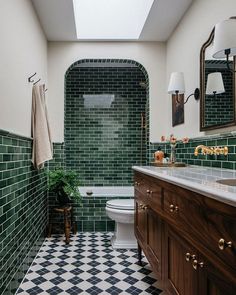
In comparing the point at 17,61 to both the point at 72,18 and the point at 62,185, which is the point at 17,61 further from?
the point at 62,185

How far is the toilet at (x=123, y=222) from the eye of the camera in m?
2.85

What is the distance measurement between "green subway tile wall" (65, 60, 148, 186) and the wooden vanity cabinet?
2.47 m

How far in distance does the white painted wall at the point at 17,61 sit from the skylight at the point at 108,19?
2.33ft

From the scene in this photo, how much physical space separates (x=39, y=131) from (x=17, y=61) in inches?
27.3

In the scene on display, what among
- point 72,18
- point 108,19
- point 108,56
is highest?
point 108,19

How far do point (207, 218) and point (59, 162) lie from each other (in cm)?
283

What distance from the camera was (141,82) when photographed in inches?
177

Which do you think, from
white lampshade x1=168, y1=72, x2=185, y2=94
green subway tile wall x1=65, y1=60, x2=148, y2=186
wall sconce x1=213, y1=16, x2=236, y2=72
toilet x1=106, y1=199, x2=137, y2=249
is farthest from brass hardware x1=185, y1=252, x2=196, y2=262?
green subway tile wall x1=65, y1=60, x2=148, y2=186

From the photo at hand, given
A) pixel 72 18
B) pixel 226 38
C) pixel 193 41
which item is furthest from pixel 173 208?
pixel 72 18

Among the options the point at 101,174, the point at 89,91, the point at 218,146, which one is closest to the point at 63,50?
the point at 89,91

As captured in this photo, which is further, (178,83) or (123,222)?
(123,222)

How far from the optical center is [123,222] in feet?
9.51

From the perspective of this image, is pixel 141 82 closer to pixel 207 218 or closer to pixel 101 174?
pixel 101 174

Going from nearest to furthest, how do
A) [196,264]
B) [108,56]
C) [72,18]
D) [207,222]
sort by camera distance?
[207,222]
[196,264]
[72,18]
[108,56]
